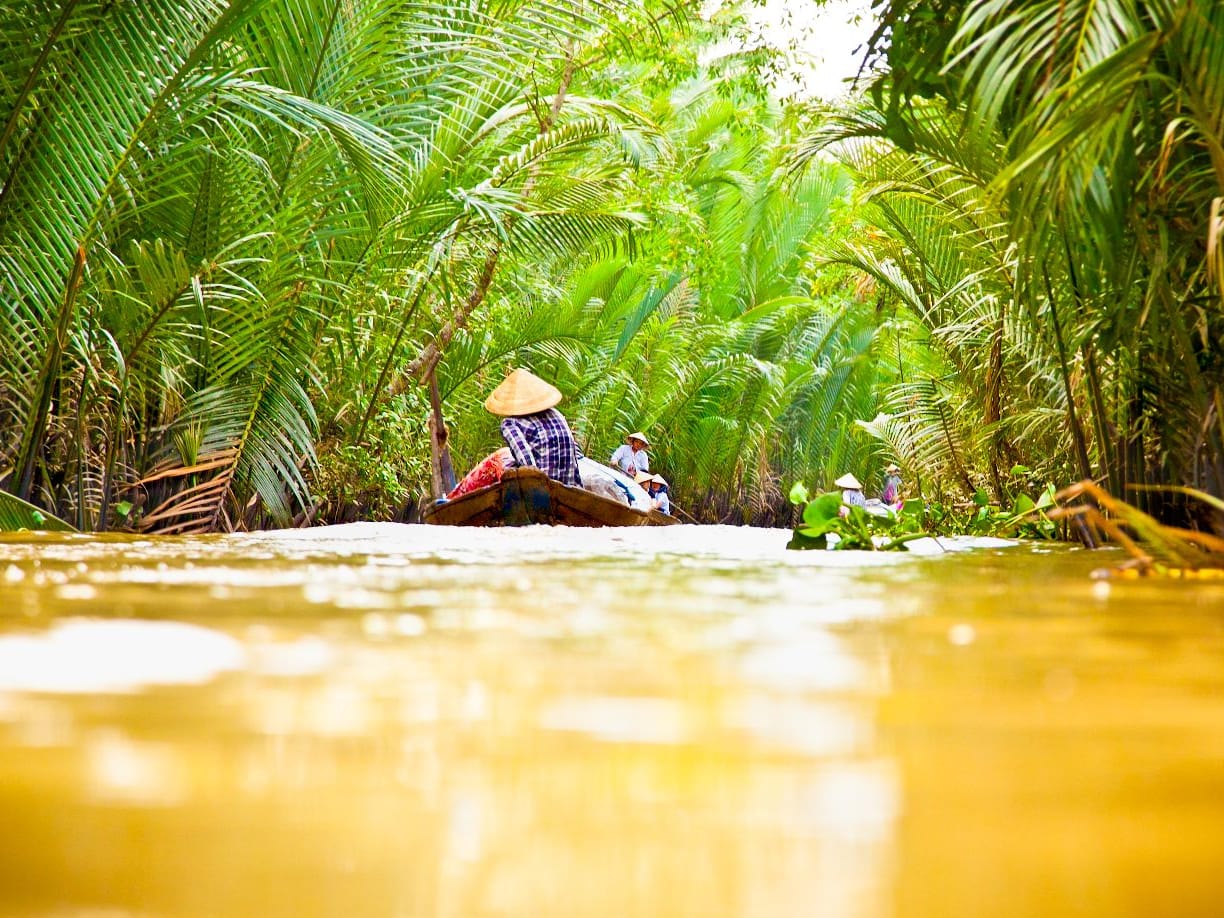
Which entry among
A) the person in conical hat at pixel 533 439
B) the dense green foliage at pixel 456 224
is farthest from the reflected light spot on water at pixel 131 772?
the person in conical hat at pixel 533 439

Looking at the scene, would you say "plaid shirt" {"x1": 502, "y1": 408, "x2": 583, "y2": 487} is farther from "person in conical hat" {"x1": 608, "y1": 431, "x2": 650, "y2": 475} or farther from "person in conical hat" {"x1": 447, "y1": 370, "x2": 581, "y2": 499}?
"person in conical hat" {"x1": 608, "y1": 431, "x2": 650, "y2": 475}

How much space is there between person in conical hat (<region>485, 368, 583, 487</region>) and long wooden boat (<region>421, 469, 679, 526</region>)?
680mm

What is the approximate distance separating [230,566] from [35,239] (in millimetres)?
2867

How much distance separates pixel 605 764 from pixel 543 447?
331 inches

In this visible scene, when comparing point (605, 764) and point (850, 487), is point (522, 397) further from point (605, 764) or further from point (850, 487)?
point (605, 764)

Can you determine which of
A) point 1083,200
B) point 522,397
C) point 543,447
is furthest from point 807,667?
point 522,397

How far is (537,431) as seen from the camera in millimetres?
9203

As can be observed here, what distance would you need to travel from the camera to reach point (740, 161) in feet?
56.5

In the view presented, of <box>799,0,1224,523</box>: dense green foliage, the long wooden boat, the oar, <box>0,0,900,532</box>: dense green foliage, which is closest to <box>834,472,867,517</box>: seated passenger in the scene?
<box>0,0,900,532</box>: dense green foliage

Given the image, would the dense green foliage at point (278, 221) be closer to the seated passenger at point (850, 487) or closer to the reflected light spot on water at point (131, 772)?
the seated passenger at point (850, 487)

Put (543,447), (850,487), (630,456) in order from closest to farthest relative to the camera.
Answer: (543,447)
(630,456)
(850,487)

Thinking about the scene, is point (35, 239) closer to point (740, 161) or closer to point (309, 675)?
point (309, 675)

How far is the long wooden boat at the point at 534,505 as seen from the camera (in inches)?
322

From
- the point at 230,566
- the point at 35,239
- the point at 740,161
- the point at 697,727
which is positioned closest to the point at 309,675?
the point at 697,727
